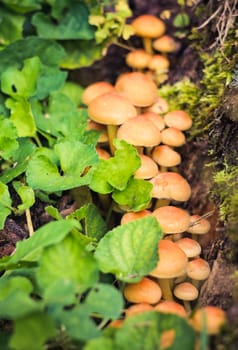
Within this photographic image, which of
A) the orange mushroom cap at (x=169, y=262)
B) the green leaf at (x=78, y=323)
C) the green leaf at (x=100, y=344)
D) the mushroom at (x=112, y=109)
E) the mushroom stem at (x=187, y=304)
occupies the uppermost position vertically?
the mushroom at (x=112, y=109)

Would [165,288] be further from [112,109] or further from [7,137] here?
[7,137]

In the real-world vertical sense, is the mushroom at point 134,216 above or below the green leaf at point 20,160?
below

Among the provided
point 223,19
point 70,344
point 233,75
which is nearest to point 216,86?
point 233,75

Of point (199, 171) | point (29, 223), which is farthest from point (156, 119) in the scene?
point (29, 223)

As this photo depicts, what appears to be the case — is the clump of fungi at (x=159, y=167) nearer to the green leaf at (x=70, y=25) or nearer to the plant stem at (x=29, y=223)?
the green leaf at (x=70, y=25)

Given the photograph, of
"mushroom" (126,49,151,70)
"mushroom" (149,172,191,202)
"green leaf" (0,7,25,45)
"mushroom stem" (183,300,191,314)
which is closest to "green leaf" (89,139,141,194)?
"mushroom" (149,172,191,202)

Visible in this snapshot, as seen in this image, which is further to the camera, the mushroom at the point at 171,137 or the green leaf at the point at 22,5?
the green leaf at the point at 22,5

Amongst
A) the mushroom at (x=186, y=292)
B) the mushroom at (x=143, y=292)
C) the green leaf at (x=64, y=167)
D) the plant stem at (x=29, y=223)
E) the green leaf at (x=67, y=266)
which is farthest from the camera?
the plant stem at (x=29, y=223)

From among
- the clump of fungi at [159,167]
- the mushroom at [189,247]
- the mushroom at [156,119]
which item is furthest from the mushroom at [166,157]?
the mushroom at [189,247]
